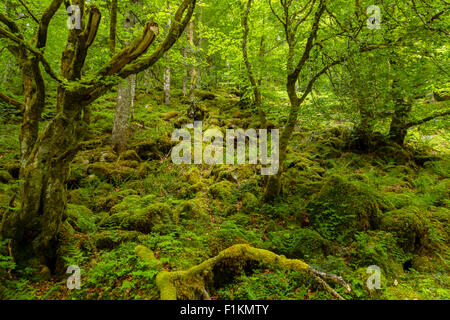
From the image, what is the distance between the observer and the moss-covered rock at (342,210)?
5094mm

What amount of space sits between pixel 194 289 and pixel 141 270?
94 centimetres

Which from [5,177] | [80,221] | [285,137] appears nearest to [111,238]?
[80,221]

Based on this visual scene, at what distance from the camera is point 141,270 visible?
132 inches

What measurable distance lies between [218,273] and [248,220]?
9.08 feet

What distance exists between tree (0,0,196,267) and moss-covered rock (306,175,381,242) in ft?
18.0

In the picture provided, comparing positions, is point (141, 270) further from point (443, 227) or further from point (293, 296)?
point (443, 227)

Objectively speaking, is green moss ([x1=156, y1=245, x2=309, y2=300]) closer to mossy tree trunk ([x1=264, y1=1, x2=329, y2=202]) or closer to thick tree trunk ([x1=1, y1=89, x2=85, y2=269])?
thick tree trunk ([x1=1, y1=89, x2=85, y2=269])

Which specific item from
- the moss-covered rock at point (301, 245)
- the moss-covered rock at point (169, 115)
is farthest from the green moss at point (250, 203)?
the moss-covered rock at point (169, 115)

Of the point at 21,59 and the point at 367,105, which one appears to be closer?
the point at 21,59

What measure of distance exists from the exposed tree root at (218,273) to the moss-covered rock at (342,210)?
1845 millimetres

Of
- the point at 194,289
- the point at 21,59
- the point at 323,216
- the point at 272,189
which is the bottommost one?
the point at 194,289

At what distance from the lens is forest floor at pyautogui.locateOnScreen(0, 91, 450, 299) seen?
3.33 meters

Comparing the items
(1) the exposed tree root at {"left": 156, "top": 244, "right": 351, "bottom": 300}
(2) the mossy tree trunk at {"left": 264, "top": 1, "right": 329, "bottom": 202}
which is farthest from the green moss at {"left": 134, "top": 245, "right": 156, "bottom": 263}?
(2) the mossy tree trunk at {"left": 264, "top": 1, "right": 329, "bottom": 202}
